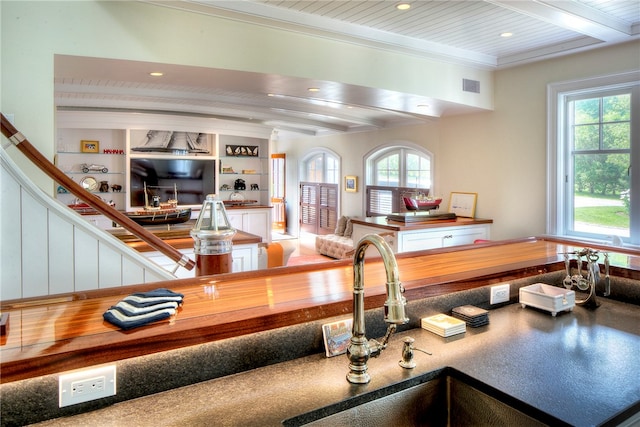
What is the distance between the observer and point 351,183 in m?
8.99

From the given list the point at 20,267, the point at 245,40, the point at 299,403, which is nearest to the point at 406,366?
the point at 299,403

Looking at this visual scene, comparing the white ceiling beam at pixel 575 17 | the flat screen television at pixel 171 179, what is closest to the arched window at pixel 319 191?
the flat screen television at pixel 171 179

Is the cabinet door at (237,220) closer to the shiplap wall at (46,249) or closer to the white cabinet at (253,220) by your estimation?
the white cabinet at (253,220)

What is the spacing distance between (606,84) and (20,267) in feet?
16.7

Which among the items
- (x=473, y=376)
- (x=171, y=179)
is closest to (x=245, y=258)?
(x=473, y=376)

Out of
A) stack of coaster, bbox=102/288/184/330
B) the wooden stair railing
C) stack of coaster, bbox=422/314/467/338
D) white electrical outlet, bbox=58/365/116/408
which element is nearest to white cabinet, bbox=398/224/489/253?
the wooden stair railing

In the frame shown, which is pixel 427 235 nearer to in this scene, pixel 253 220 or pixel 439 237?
pixel 439 237

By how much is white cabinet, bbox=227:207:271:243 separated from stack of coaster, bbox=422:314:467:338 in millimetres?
6759

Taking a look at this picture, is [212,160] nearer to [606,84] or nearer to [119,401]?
[606,84]

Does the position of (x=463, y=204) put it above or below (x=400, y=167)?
below

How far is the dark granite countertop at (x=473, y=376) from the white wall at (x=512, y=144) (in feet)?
11.8

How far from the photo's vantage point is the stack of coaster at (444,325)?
5.10 ft

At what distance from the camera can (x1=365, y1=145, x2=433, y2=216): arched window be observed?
735cm

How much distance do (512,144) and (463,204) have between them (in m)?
1.05
